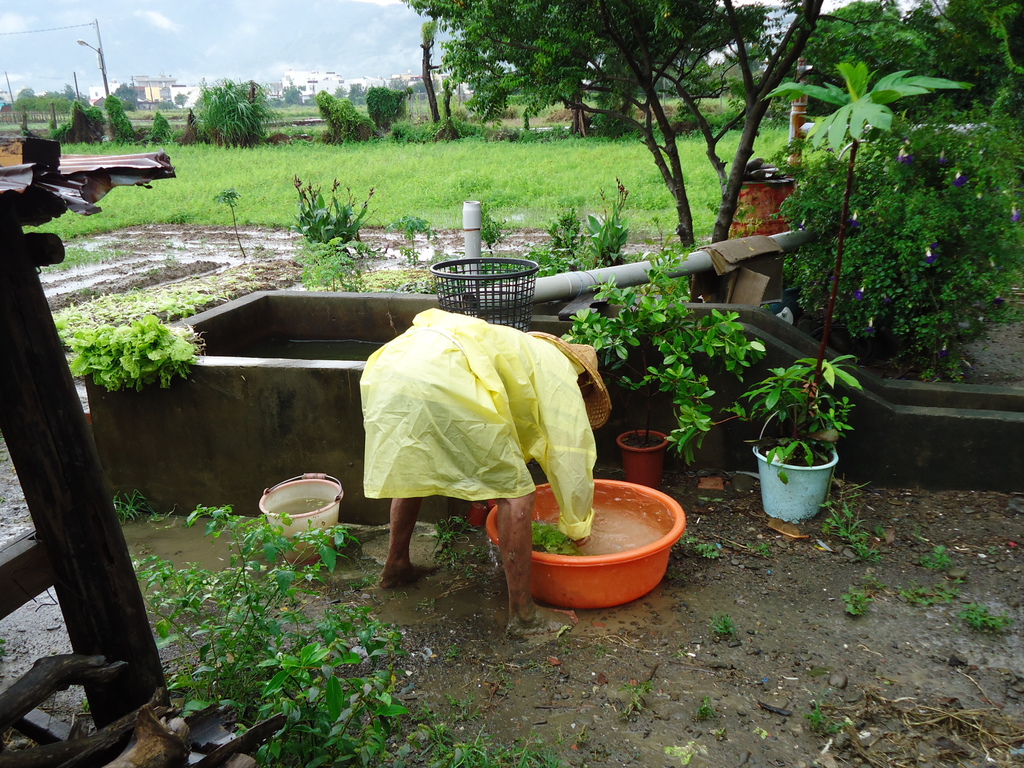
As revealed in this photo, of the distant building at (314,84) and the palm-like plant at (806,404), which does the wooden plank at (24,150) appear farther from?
the distant building at (314,84)

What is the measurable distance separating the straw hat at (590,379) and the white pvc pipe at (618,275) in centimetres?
100

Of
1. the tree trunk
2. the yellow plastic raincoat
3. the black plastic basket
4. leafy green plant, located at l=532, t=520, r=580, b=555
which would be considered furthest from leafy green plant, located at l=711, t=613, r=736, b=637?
the tree trunk

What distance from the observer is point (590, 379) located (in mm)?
3465

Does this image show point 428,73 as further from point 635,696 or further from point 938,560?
point 635,696

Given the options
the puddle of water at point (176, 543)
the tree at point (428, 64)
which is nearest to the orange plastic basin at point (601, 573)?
the puddle of water at point (176, 543)

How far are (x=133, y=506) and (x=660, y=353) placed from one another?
2.98 meters

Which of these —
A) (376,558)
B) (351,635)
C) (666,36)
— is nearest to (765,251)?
(666,36)

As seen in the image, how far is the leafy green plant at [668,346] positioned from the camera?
4.07 metres

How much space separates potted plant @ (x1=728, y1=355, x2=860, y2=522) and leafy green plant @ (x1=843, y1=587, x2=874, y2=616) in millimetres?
617

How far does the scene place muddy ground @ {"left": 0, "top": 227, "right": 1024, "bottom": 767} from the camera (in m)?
2.60

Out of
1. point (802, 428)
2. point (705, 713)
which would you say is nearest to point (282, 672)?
point (705, 713)

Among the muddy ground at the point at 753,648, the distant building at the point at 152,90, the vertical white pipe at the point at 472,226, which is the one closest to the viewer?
the muddy ground at the point at 753,648

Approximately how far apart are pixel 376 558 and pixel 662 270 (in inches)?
86.0

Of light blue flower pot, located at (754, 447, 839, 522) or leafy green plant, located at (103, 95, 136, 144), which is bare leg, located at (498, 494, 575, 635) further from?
leafy green plant, located at (103, 95, 136, 144)
